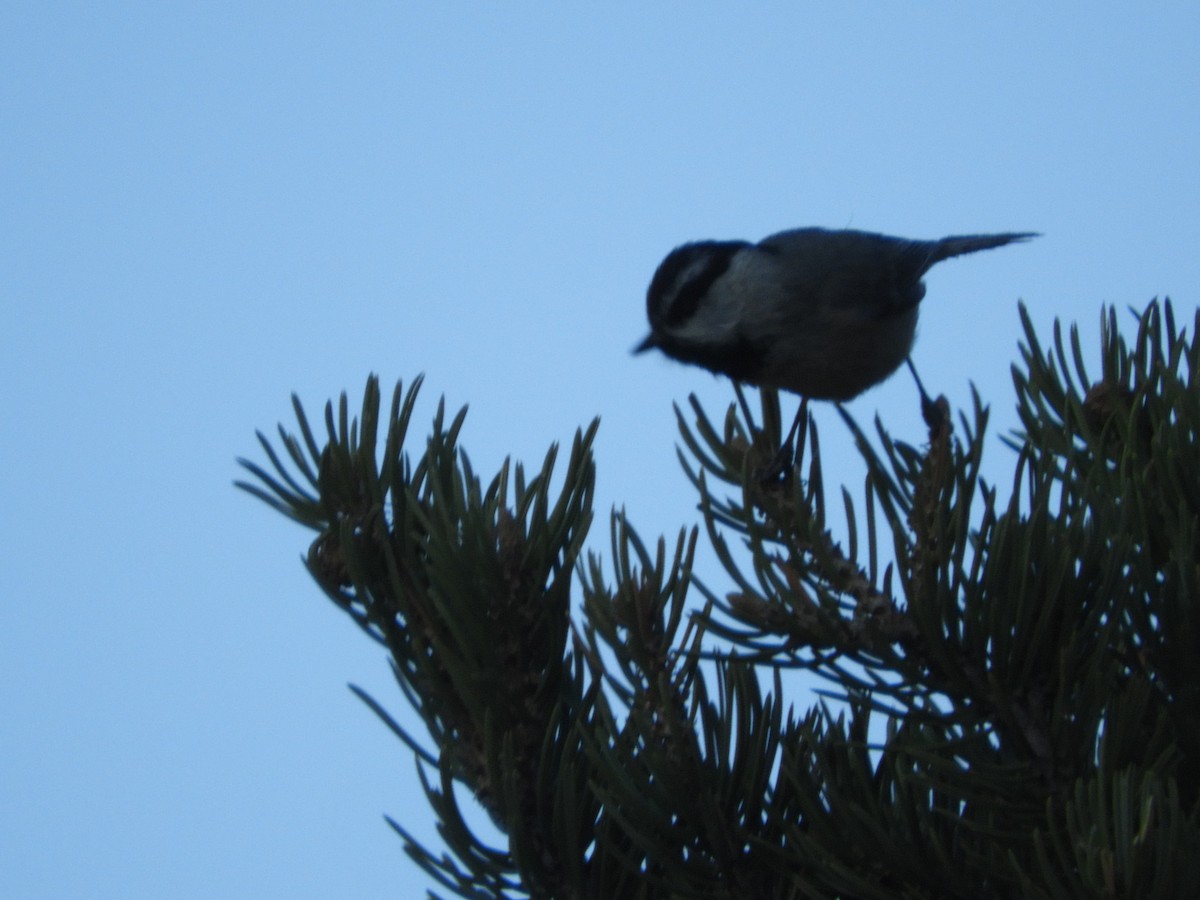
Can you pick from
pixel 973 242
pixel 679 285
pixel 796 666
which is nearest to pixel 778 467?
pixel 796 666

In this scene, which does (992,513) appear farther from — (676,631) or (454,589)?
(454,589)

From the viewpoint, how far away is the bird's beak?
2064 mm

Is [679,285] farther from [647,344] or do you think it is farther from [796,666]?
[796,666]

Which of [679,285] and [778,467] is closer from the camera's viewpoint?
[778,467]

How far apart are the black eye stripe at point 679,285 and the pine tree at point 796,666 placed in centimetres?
122

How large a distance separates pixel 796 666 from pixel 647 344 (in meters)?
1.43

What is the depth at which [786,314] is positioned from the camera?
6.81ft

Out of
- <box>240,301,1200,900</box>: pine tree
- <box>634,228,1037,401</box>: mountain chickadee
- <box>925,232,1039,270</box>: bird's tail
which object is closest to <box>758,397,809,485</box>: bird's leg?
<box>240,301,1200,900</box>: pine tree

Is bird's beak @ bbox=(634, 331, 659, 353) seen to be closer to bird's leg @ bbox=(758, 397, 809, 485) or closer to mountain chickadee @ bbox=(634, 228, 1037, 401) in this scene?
mountain chickadee @ bbox=(634, 228, 1037, 401)

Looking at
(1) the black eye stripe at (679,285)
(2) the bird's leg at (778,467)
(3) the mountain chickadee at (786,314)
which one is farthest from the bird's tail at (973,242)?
(2) the bird's leg at (778,467)

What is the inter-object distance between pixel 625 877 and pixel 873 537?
25 cm

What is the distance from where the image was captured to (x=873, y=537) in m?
0.74

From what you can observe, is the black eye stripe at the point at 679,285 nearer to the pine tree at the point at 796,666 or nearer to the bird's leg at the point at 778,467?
the bird's leg at the point at 778,467

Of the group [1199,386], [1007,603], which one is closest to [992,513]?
[1007,603]
